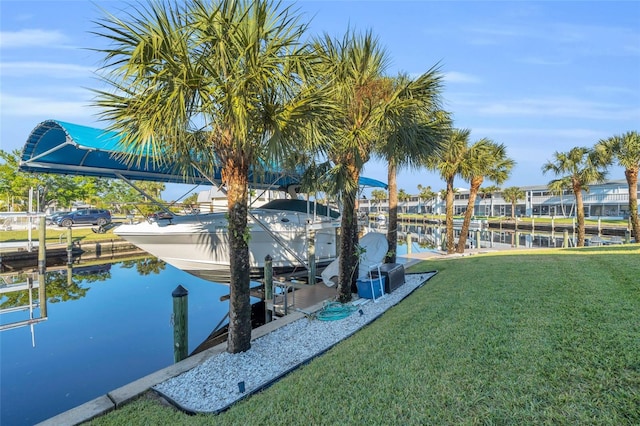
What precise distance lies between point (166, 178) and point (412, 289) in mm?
8299

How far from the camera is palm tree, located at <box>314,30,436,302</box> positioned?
6.52 m

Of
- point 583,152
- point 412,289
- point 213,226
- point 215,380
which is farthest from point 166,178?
point 583,152

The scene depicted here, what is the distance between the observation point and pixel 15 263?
50.5 ft

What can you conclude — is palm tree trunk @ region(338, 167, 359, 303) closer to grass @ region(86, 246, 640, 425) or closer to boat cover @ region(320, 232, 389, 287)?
boat cover @ region(320, 232, 389, 287)

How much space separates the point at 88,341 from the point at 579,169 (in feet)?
87.1

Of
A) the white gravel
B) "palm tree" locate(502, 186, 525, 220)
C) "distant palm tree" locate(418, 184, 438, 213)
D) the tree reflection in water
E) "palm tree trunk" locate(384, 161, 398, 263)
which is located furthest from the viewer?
"distant palm tree" locate(418, 184, 438, 213)

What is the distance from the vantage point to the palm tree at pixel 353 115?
6520mm

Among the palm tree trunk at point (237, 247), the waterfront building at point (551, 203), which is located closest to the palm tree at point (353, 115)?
Answer: the palm tree trunk at point (237, 247)

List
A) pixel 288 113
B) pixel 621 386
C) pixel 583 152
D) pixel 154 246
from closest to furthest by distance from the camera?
pixel 621 386 < pixel 288 113 < pixel 154 246 < pixel 583 152

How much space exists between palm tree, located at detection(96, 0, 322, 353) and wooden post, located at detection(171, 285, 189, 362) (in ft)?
2.83

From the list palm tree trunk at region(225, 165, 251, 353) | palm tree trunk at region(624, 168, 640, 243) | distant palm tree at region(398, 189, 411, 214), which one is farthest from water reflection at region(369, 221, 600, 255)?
distant palm tree at region(398, 189, 411, 214)

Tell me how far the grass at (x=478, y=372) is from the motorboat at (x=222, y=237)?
6.12 metres

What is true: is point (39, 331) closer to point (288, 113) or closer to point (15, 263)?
point (288, 113)

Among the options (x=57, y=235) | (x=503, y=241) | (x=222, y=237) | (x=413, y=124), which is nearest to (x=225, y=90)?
(x=413, y=124)
